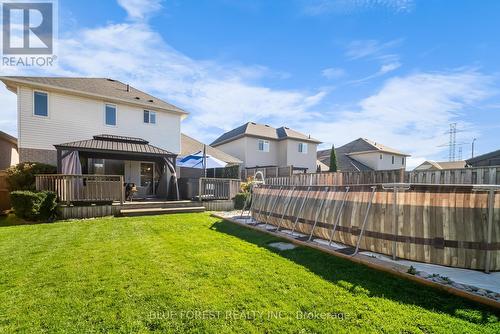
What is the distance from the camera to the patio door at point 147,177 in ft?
52.6

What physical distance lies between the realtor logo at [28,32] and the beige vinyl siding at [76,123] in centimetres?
154

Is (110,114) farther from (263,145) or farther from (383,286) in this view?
(383,286)

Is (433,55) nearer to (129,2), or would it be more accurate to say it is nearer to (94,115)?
(129,2)

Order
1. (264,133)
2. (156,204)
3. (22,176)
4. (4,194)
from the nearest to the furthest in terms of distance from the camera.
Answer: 1. (22,176)
2. (4,194)
3. (156,204)
4. (264,133)

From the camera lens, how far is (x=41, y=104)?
503 inches

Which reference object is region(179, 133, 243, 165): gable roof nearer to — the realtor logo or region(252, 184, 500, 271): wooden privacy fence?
the realtor logo

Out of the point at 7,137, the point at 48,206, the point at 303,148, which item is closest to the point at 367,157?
the point at 303,148

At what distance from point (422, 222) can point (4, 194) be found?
15664 millimetres

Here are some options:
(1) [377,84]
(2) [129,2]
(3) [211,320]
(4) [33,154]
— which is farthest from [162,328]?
(1) [377,84]

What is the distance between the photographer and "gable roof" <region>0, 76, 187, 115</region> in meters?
12.4

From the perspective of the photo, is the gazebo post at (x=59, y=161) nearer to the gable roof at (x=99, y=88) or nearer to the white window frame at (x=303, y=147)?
the gable roof at (x=99, y=88)

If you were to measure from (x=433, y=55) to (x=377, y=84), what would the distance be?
10.8 ft

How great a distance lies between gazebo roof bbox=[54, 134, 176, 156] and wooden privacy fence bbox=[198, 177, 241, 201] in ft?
9.04

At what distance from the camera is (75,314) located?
9.74ft
